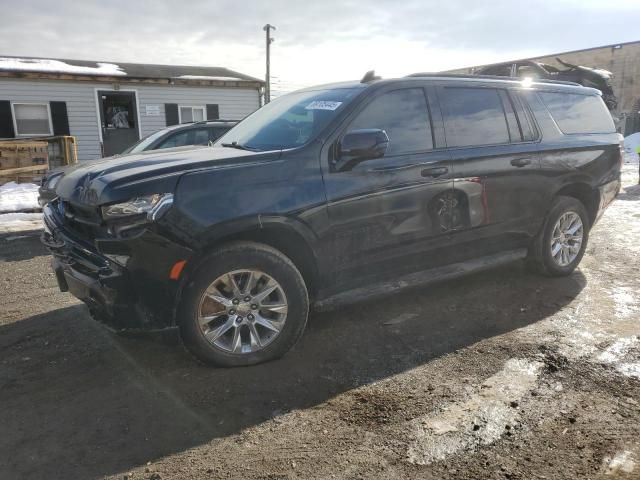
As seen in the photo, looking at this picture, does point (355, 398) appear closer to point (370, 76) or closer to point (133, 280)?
point (133, 280)

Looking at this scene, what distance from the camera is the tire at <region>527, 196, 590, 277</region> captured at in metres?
5.01

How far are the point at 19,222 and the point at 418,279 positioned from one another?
7781 millimetres

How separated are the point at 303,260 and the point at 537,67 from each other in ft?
29.6

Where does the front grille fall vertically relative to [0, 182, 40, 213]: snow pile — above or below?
above

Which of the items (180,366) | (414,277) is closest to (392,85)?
(414,277)

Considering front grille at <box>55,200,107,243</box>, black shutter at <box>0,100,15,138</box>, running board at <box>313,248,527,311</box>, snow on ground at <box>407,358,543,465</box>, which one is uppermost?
black shutter at <box>0,100,15,138</box>

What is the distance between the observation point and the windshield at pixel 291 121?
3738mm

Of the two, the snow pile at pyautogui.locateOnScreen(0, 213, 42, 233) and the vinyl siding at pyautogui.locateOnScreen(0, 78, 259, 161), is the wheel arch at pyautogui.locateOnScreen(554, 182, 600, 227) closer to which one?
the snow pile at pyautogui.locateOnScreen(0, 213, 42, 233)

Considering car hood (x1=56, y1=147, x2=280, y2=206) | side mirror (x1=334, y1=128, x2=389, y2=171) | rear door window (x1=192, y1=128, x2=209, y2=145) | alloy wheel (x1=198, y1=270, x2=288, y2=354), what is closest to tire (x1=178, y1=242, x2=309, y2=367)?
alloy wheel (x1=198, y1=270, x2=288, y2=354)

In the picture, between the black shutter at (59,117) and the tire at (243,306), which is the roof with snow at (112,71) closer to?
the black shutter at (59,117)

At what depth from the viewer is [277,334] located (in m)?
3.46

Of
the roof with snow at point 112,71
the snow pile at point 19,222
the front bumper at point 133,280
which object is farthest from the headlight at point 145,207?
the roof with snow at point 112,71

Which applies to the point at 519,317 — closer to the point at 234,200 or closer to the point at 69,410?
the point at 234,200

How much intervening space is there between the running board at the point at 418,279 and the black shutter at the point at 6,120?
15.3 meters
